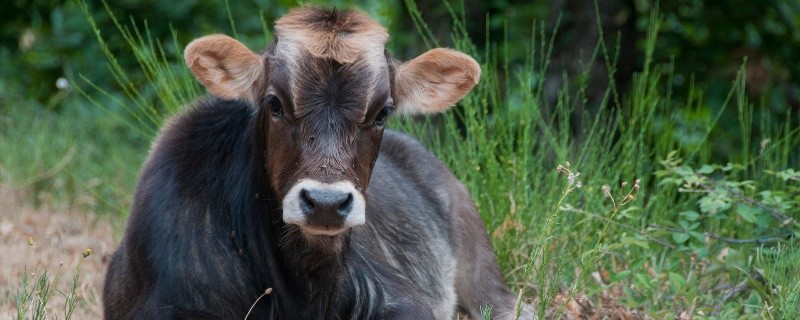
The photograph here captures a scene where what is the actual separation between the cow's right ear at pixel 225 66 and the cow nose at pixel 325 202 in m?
0.72

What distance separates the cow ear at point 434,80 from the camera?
4688 millimetres

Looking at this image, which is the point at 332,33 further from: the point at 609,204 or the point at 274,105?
the point at 609,204

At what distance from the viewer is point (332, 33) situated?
4.38 m

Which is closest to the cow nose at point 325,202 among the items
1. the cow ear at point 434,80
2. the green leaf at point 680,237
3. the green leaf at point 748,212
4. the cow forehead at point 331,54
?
the cow forehead at point 331,54

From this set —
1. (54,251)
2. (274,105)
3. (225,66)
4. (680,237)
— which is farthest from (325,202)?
(54,251)

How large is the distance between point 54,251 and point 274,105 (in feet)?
8.84

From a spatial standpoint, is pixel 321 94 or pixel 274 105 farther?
pixel 274 105

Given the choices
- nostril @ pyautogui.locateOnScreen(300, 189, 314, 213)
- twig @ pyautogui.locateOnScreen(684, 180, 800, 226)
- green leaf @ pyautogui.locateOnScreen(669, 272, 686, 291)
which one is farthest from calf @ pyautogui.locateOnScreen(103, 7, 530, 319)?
twig @ pyautogui.locateOnScreen(684, 180, 800, 226)

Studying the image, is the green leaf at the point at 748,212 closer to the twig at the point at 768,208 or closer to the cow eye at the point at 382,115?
the twig at the point at 768,208

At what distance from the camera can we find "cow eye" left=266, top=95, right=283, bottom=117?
4.27m

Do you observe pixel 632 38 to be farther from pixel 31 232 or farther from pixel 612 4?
pixel 31 232

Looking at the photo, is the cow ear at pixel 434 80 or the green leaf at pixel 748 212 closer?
the cow ear at pixel 434 80

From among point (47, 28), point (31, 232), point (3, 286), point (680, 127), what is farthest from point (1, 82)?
point (680, 127)

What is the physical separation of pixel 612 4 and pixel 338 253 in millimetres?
4721
